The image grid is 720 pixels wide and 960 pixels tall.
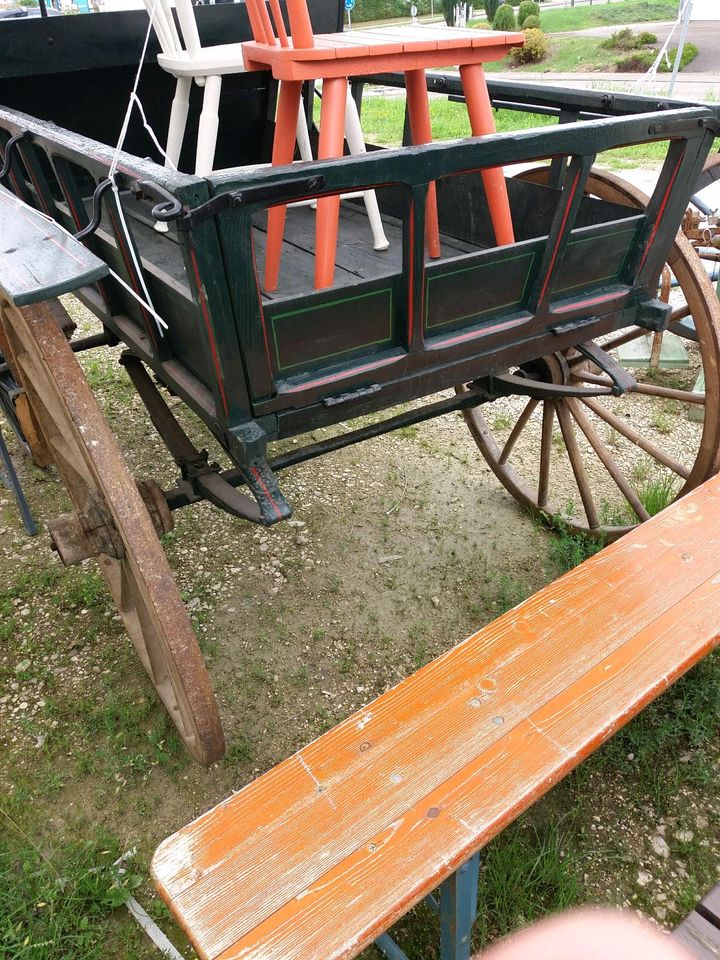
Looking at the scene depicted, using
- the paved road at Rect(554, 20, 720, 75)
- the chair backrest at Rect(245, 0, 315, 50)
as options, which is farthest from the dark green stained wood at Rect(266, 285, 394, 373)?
the paved road at Rect(554, 20, 720, 75)

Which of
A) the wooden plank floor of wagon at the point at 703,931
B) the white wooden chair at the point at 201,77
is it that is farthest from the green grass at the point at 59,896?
the white wooden chair at the point at 201,77

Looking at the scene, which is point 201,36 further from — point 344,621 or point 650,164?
point 650,164

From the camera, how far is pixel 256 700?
2498 millimetres

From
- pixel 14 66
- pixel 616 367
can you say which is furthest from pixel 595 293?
pixel 14 66

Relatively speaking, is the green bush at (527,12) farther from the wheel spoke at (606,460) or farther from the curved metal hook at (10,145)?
the curved metal hook at (10,145)

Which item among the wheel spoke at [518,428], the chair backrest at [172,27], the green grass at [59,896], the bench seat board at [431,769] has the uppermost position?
the chair backrest at [172,27]

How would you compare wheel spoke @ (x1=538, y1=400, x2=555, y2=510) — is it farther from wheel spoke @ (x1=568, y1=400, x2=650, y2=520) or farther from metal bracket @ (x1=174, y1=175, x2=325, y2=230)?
metal bracket @ (x1=174, y1=175, x2=325, y2=230)

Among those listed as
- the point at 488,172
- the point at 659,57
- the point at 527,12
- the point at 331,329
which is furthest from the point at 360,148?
the point at 527,12

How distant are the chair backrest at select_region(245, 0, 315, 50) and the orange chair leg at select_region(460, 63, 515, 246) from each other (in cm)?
47

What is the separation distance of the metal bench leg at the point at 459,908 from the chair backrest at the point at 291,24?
75.8 inches

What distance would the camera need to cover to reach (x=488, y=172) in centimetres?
204

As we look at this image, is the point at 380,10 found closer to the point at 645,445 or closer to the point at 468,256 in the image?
the point at 645,445

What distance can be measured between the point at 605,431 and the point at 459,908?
2.98 m

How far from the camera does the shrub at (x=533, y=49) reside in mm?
17672
